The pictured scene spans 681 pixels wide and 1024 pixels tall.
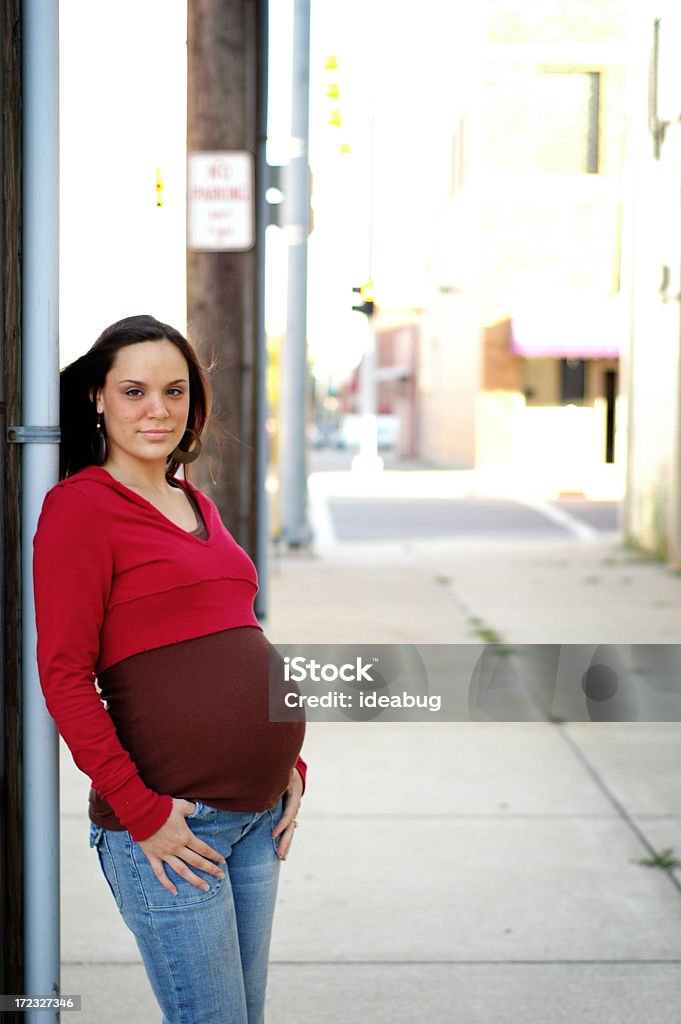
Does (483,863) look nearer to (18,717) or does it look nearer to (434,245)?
(18,717)

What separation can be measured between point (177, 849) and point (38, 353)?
0.91 metres

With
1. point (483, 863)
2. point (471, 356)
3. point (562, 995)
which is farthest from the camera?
point (471, 356)

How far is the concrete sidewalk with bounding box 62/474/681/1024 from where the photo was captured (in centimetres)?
353

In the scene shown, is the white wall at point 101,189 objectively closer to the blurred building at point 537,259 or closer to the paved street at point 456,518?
the blurred building at point 537,259

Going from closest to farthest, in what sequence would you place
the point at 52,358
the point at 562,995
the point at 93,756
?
the point at 93,756
the point at 52,358
the point at 562,995

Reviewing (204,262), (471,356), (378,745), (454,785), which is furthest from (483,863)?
(471,356)

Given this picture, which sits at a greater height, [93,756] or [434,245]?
[434,245]

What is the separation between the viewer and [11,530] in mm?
2480

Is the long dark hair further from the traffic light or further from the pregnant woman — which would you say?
the traffic light

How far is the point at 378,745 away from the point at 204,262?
2.38m

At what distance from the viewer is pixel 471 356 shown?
102 ft

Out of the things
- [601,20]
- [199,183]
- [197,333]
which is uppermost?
[601,20]
